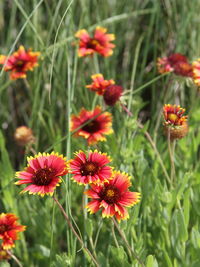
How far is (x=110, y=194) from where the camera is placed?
86 cm

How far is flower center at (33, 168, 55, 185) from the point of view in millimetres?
849

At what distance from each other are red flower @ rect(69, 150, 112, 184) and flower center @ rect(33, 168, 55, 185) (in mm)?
43

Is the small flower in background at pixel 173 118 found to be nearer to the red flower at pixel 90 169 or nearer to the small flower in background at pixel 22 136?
the red flower at pixel 90 169

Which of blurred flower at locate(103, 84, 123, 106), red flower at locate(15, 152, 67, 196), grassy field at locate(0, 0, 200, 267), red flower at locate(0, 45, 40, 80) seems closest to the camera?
red flower at locate(15, 152, 67, 196)

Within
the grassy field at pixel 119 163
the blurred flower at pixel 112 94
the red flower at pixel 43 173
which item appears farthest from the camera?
the blurred flower at pixel 112 94

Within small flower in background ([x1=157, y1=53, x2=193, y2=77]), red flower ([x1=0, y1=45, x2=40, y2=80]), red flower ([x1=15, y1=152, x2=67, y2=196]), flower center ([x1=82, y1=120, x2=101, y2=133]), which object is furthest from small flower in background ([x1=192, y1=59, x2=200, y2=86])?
red flower ([x1=0, y1=45, x2=40, y2=80])

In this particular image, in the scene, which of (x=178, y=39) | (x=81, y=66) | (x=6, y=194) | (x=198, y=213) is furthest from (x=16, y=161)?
(x=198, y=213)

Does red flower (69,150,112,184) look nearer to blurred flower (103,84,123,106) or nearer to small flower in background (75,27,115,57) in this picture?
blurred flower (103,84,123,106)

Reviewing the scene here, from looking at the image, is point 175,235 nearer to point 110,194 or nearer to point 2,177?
point 110,194

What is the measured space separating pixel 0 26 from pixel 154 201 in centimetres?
121

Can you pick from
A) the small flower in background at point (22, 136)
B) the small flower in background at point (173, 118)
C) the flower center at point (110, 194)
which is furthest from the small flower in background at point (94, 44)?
the flower center at point (110, 194)

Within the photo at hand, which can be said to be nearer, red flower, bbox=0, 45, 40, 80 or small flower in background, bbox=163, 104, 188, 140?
small flower in background, bbox=163, 104, 188, 140

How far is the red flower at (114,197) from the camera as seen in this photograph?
0.83 m

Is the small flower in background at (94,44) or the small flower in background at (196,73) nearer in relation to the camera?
the small flower in background at (196,73)
